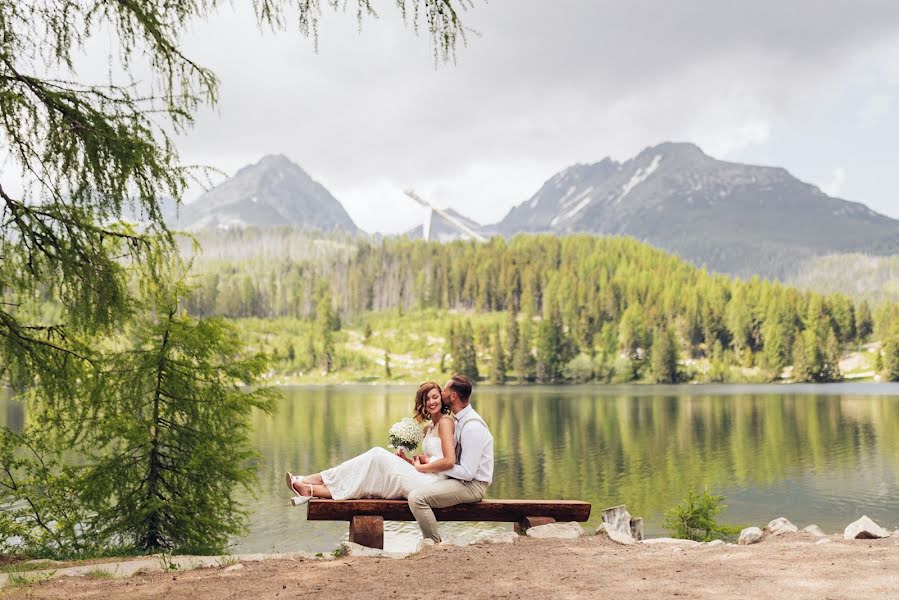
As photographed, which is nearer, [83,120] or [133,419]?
[83,120]

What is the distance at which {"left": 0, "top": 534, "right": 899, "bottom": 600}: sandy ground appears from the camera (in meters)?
5.78

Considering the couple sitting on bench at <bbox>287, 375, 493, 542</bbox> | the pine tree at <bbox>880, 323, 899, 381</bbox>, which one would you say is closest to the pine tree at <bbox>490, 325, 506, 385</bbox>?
the pine tree at <bbox>880, 323, 899, 381</bbox>

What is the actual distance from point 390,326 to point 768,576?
162 meters

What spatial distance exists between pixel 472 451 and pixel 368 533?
4.52 feet

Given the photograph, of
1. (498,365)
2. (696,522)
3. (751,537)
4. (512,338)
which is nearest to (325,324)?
(512,338)

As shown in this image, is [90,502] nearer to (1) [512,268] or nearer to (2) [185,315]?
(2) [185,315]

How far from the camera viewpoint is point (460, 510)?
338 inches

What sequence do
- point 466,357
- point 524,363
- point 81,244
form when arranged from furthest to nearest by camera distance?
point 524,363, point 466,357, point 81,244

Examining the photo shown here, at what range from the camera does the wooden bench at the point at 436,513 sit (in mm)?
8227

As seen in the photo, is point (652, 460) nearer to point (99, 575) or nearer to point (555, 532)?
point (555, 532)

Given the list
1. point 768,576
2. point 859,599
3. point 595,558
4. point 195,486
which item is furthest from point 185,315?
point 859,599

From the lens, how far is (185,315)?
11609mm

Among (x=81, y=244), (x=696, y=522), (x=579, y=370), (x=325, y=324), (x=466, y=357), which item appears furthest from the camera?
(x=325, y=324)

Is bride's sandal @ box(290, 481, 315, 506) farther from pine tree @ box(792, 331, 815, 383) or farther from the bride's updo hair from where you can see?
pine tree @ box(792, 331, 815, 383)
